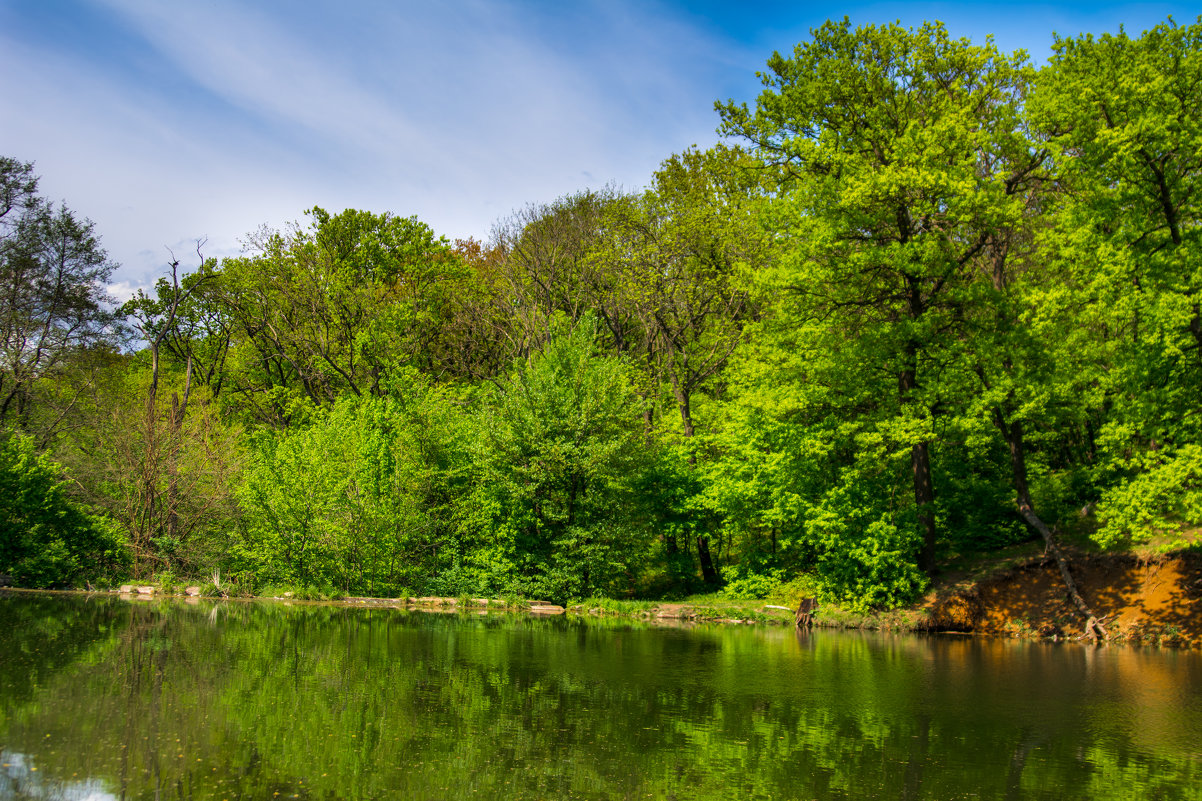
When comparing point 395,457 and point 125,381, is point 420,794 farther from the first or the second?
point 125,381

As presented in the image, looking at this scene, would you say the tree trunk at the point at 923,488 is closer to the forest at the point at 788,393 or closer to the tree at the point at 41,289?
the forest at the point at 788,393

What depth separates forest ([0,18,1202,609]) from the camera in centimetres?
2177

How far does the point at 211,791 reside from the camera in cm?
740

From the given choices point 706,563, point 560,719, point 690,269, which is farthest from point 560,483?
point 560,719

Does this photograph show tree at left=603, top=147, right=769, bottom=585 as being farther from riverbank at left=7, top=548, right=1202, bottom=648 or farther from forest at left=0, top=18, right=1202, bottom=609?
riverbank at left=7, top=548, right=1202, bottom=648

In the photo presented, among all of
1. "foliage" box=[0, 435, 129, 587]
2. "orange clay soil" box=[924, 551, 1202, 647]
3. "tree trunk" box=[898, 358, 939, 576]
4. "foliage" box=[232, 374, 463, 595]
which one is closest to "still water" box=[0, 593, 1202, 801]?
"orange clay soil" box=[924, 551, 1202, 647]

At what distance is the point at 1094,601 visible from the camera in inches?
893

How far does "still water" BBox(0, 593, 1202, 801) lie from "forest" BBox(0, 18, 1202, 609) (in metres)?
7.86

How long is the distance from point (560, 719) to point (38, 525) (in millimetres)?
23898

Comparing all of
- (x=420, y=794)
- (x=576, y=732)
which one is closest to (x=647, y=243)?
(x=576, y=732)

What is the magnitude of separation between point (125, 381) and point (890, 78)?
42.3 m

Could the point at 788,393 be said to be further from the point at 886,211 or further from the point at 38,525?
the point at 38,525

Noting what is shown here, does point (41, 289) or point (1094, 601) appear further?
point (41, 289)

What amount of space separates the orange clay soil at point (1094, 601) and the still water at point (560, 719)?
307 cm
